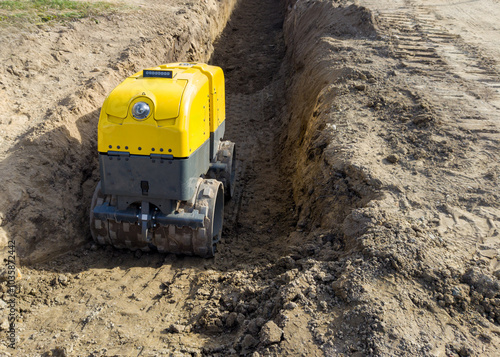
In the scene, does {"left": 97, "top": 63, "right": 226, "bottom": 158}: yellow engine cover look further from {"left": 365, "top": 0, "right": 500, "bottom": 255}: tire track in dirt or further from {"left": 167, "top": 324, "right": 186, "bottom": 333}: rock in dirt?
{"left": 365, "top": 0, "right": 500, "bottom": 255}: tire track in dirt

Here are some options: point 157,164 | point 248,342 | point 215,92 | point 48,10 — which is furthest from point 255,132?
point 248,342

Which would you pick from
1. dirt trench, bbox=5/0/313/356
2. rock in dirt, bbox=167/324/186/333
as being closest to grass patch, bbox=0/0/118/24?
dirt trench, bbox=5/0/313/356

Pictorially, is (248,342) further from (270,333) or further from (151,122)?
(151,122)

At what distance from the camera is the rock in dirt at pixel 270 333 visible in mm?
3768

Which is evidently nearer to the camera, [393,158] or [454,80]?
[393,158]

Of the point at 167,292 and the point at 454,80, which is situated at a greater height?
the point at 454,80

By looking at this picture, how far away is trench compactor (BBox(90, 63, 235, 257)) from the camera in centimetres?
495

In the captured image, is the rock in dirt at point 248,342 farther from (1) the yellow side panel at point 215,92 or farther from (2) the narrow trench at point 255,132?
(1) the yellow side panel at point 215,92

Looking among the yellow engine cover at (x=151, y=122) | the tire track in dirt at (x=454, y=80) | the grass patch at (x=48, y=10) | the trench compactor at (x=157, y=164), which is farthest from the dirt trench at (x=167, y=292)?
the grass patch at (x=48, y=10)

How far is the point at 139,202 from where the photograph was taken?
5.52 metres

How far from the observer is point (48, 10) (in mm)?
9578

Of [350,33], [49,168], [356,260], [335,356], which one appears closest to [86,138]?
[49,168]

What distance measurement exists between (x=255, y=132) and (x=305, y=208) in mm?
4303

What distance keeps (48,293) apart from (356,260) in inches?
151
